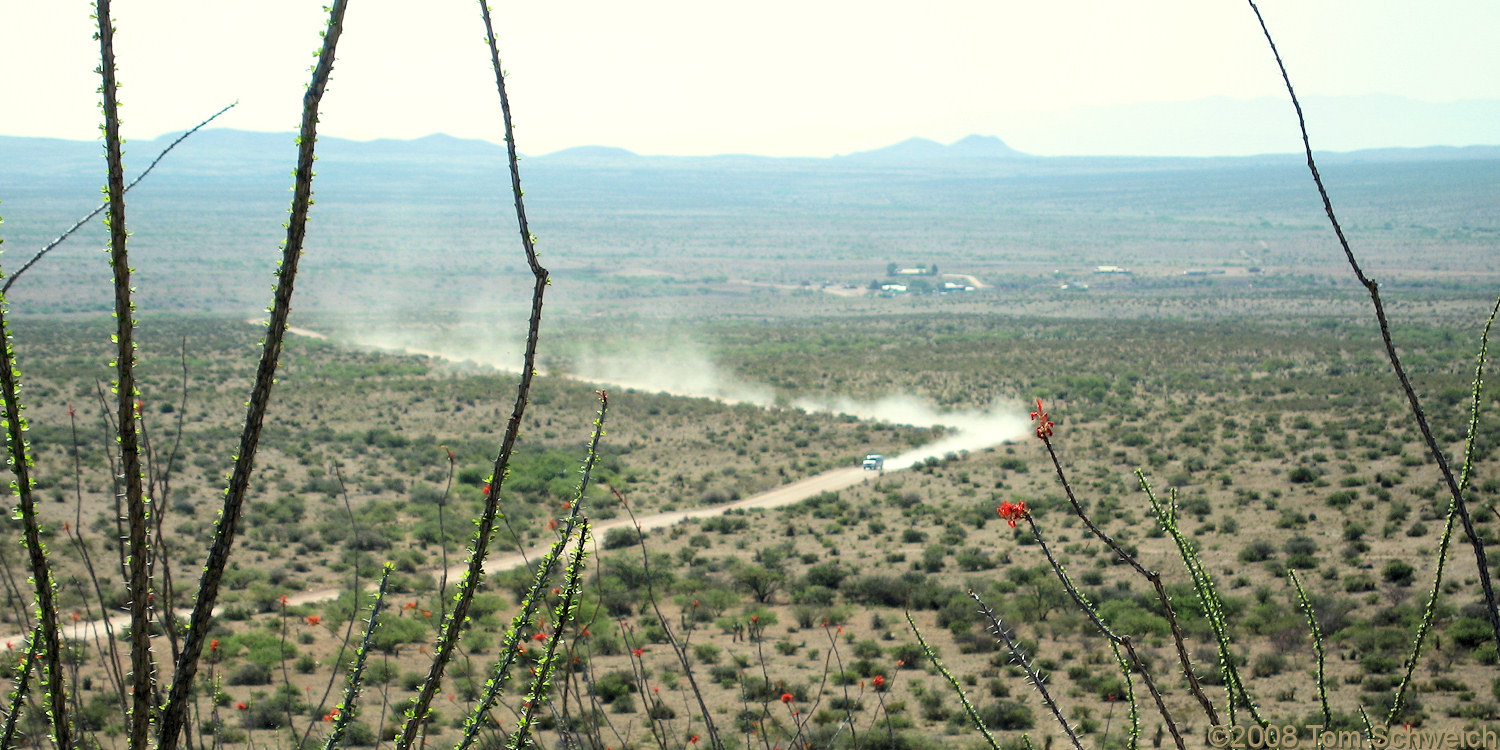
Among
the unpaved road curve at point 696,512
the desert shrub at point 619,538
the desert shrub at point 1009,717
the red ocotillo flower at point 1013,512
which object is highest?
the red ocotillo flower at point 1013,512

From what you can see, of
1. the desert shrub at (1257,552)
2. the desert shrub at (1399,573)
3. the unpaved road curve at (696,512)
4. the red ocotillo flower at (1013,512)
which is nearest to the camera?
the red ocotillo flower at (1013,512)

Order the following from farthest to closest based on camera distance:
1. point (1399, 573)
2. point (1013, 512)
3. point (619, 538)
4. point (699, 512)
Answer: point (699, 512)
point (619, 538)
point (1399, 573)
point (1013, 512)

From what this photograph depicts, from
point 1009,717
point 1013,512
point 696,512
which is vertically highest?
point 1013,512

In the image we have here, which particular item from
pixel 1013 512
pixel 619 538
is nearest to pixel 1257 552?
pixel 619 538

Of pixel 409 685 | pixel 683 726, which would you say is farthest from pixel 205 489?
pixel 683 726

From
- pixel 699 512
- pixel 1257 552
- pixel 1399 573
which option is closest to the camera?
pixel 1399 573

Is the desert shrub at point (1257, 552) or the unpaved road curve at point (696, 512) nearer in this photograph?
the unpaved road curve at point (696, 512)

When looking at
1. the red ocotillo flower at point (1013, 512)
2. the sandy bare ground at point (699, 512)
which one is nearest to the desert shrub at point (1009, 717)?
the sandy bare ground at point (699, 512)

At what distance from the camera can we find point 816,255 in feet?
502

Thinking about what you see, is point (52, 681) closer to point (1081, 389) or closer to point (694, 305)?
point (1081, 389)

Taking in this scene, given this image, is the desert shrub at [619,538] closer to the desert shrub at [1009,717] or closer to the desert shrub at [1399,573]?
the desert shrub at [1009,717]

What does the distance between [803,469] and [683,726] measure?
2367cm

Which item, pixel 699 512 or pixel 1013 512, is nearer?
pixel 1013 512

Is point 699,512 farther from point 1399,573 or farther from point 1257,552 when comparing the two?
point 1399,573
